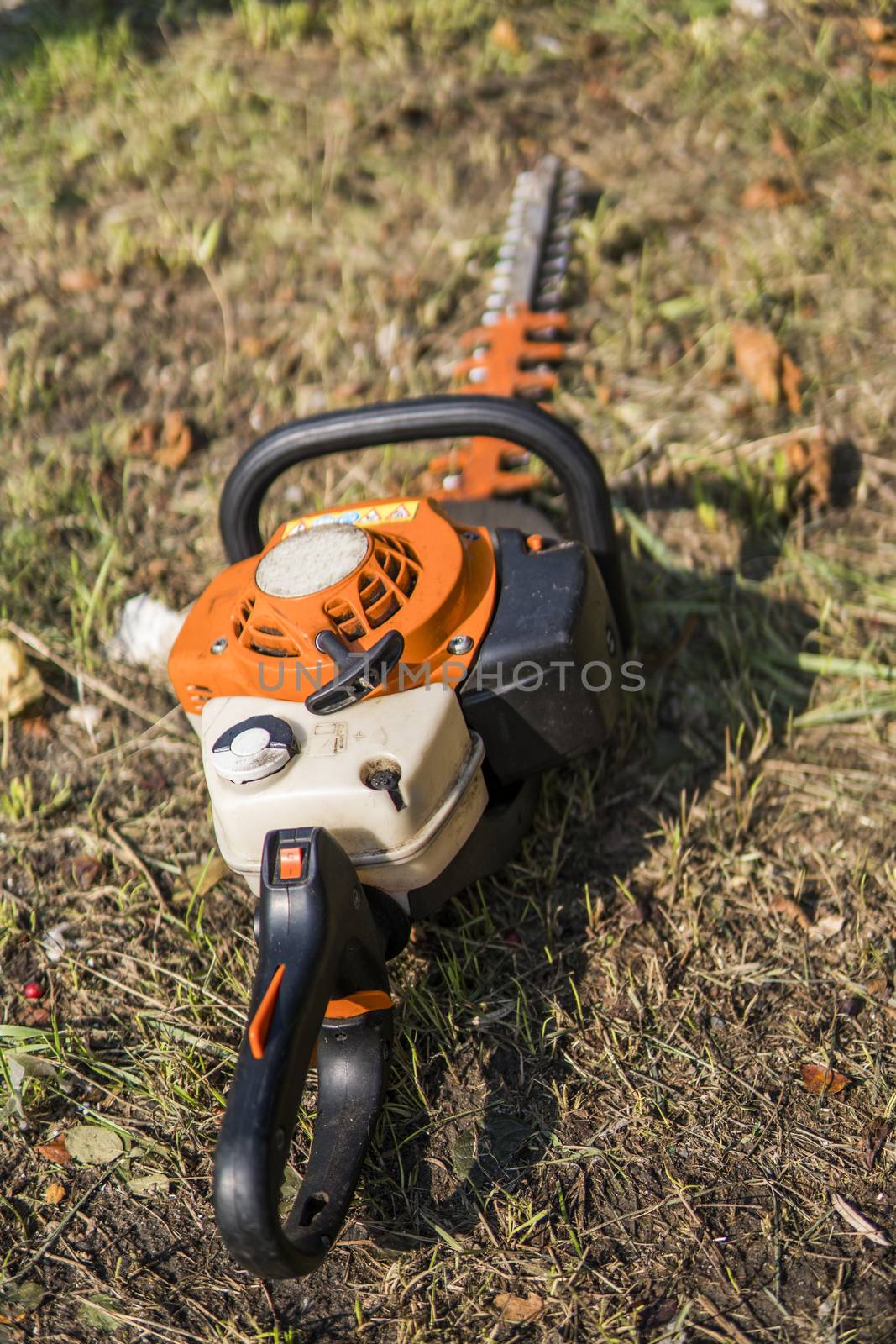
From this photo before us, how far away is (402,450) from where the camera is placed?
10.7ft

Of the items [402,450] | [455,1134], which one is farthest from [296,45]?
[455,1134]

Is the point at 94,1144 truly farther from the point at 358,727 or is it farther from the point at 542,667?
the point at 542,667

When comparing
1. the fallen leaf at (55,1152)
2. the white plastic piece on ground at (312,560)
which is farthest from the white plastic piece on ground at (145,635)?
the fallen leaf at (55,1152)

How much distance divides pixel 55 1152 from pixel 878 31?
4.28 m

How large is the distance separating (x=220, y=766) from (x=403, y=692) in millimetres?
310

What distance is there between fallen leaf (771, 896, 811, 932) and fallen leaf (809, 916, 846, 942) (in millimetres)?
12

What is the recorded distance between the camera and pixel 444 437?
2281 millimetres

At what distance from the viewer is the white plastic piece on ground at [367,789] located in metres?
1.79

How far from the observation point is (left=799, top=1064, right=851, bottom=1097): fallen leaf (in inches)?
78.1

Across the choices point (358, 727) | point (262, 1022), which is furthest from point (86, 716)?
point (262, 1022)

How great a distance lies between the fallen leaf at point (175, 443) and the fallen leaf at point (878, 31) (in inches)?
110

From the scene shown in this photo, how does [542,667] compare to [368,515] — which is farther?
[368,515]

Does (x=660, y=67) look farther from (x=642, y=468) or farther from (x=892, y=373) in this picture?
(x=642, y=468)

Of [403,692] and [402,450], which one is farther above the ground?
[403,692]
